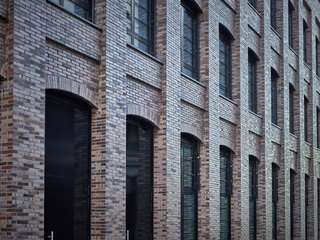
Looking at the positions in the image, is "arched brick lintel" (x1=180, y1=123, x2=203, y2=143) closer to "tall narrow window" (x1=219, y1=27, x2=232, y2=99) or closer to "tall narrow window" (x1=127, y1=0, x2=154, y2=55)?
"tall narrow window" (x1=127, y1=0, x2=154, y2=55)

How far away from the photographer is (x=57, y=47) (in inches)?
364

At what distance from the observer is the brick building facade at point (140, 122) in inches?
323

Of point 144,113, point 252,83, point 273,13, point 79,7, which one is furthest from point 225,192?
point 273,13

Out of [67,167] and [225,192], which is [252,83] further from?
[67,167]

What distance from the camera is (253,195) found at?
18.8m

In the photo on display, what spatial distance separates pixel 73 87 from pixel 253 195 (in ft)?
36.4

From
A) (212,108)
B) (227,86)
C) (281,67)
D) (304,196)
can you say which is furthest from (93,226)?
(304,196)

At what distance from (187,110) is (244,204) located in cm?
483

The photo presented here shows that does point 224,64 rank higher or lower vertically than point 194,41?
lower

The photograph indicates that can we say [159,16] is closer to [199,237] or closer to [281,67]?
[199,237]

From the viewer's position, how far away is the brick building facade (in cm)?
820

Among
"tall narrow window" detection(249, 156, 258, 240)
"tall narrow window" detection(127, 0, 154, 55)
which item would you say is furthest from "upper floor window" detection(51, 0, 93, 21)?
"tall narrow window" detection(249, 156, 258, 240)

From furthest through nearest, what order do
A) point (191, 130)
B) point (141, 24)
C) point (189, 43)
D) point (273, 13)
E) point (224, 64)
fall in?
point (273, 13)
point (224, 64)
point (189, 43)
point (191, 130)
point (141, 24)

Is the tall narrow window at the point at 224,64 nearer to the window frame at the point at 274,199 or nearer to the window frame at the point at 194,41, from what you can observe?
the window frame at the point at 194,41
